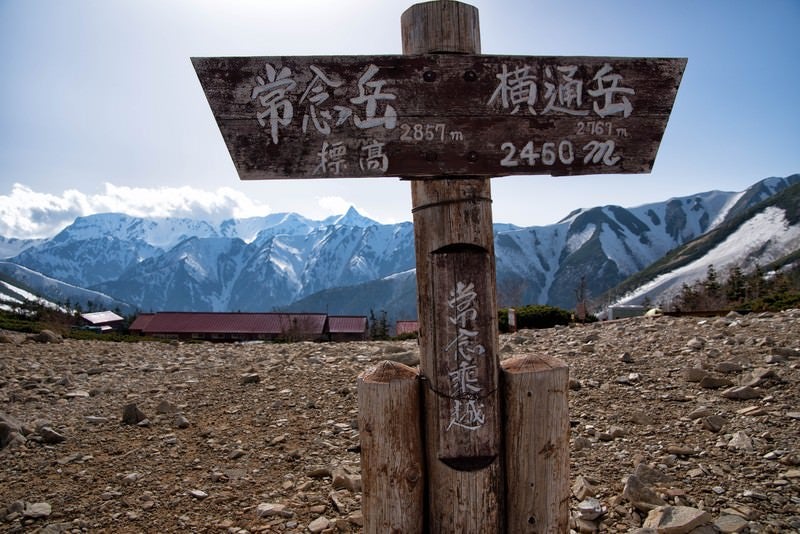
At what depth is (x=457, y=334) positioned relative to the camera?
2775 millimetres

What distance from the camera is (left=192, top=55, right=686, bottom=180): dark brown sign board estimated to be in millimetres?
2730

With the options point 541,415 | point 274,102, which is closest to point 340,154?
point 274,102

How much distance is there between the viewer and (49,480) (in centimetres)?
494

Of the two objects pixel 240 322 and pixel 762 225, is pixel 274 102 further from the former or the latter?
pixel 762 225

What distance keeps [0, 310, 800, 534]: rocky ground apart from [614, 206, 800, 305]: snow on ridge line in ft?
461

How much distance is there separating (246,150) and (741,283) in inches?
2441

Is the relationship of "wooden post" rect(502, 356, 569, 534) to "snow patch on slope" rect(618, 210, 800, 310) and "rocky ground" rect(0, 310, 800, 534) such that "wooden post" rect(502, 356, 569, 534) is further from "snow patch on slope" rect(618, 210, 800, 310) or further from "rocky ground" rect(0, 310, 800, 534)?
"snow patch on slope" rect(618, 210, 800, 310)

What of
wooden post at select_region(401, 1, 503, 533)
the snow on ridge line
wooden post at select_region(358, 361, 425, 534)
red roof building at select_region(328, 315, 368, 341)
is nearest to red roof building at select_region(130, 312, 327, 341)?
red roof building at select_region(328, 315, 368, 341)

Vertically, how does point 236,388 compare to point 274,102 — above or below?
below

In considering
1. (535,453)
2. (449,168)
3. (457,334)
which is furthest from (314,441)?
(449,168)

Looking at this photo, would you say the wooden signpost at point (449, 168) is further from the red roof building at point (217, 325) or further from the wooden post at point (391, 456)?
the red roof building at point (217, 325)

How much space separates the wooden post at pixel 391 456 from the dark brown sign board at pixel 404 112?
127cm

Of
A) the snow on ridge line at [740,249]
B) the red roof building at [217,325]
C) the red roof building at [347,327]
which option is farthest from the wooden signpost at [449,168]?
the snow on ridge line at [740,249]

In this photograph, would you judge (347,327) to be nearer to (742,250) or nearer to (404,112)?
(404,112)
